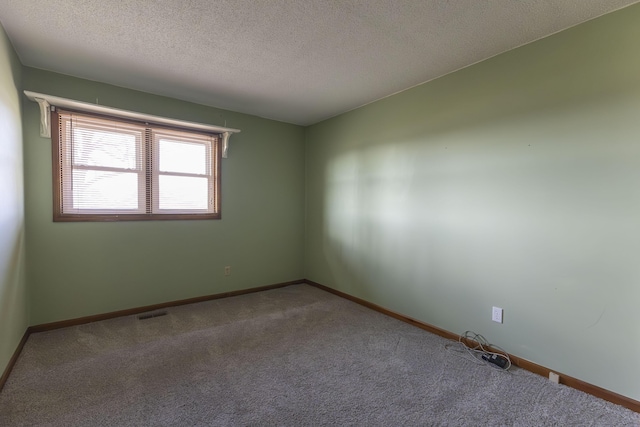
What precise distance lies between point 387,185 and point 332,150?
110 cm

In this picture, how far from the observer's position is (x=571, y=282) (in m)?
1.94

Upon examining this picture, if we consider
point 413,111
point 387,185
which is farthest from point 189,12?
point 387,185

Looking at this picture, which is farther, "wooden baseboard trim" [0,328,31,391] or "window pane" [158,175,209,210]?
"window pane" [158,175,209,210]

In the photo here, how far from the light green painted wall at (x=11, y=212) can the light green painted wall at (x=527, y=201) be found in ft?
10.2

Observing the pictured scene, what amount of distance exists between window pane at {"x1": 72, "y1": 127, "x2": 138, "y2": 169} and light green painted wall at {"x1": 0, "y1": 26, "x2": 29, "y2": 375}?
0.42 m

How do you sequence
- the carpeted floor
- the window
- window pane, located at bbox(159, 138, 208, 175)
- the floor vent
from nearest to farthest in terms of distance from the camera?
the carpeted floor → the window → the floor vent → window pane, located at bbox(159, 138, 208, 175)

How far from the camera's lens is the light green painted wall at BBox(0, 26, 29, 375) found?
6.26 feet

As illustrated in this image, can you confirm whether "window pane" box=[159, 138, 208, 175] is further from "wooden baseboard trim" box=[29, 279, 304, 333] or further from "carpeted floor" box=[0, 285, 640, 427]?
"carpeted floor" box=[0, 285, 640, 427]

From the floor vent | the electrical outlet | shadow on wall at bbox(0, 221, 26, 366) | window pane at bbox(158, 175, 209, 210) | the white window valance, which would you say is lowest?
the floor vent

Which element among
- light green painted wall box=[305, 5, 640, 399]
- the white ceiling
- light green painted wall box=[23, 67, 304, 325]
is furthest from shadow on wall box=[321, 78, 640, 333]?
light green painted wall box=[23, 67, 304, 325]

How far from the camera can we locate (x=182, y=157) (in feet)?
11.2

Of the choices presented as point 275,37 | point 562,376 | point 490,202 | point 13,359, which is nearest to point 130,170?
point 13,359

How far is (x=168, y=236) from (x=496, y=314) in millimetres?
3381

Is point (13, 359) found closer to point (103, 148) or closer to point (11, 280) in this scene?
point (11, 280)
